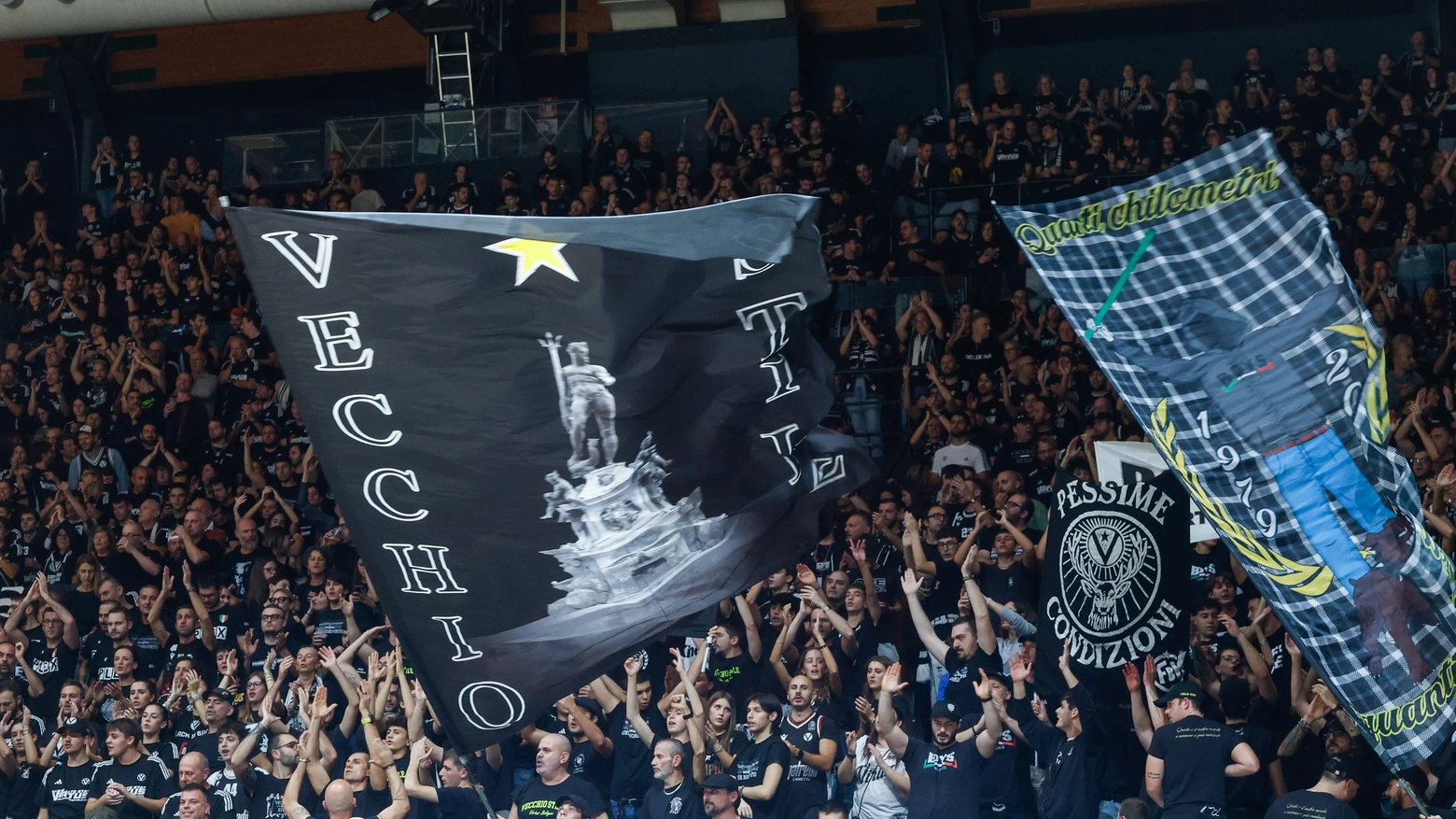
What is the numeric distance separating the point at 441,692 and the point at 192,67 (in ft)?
62.3

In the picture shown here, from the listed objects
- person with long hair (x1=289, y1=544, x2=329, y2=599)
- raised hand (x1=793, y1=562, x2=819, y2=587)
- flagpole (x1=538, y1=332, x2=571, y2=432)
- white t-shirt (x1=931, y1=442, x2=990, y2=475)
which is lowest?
person with long hair (x1=289, y1=544, x2=329, y2=599)

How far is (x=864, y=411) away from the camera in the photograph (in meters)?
15.8

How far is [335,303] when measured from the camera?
667cm

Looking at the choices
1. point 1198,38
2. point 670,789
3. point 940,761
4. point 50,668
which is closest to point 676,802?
point 670,789

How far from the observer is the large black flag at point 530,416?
6703mm

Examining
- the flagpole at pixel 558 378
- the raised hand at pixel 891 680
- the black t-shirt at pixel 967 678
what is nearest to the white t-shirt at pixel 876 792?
the raised hand at pixel 891 680

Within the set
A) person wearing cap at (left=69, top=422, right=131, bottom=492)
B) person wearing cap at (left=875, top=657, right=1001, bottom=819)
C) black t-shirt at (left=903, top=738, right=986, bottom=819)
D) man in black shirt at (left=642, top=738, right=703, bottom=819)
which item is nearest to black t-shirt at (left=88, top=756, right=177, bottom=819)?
man in black shirt at (left=642, top=738, right=703, bottom=819)

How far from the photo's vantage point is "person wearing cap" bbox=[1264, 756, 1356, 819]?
30.3 ft

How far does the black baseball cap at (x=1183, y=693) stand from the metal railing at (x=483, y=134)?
451 inches

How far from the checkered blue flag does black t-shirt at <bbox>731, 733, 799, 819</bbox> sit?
161 inches

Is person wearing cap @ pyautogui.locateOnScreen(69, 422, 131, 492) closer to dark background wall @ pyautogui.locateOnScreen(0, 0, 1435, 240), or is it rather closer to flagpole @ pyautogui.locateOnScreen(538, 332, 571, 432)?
dark background wall @ pyautogui.locateOnScreen(0, 0, 1435, 240)

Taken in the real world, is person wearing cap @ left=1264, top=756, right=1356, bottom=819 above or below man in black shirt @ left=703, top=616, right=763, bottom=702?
below

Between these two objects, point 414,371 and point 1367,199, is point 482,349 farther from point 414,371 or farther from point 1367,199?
point 1367,199

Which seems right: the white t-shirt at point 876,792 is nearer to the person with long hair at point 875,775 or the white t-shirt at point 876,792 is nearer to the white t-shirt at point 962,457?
the person with long hair at point 875,775
